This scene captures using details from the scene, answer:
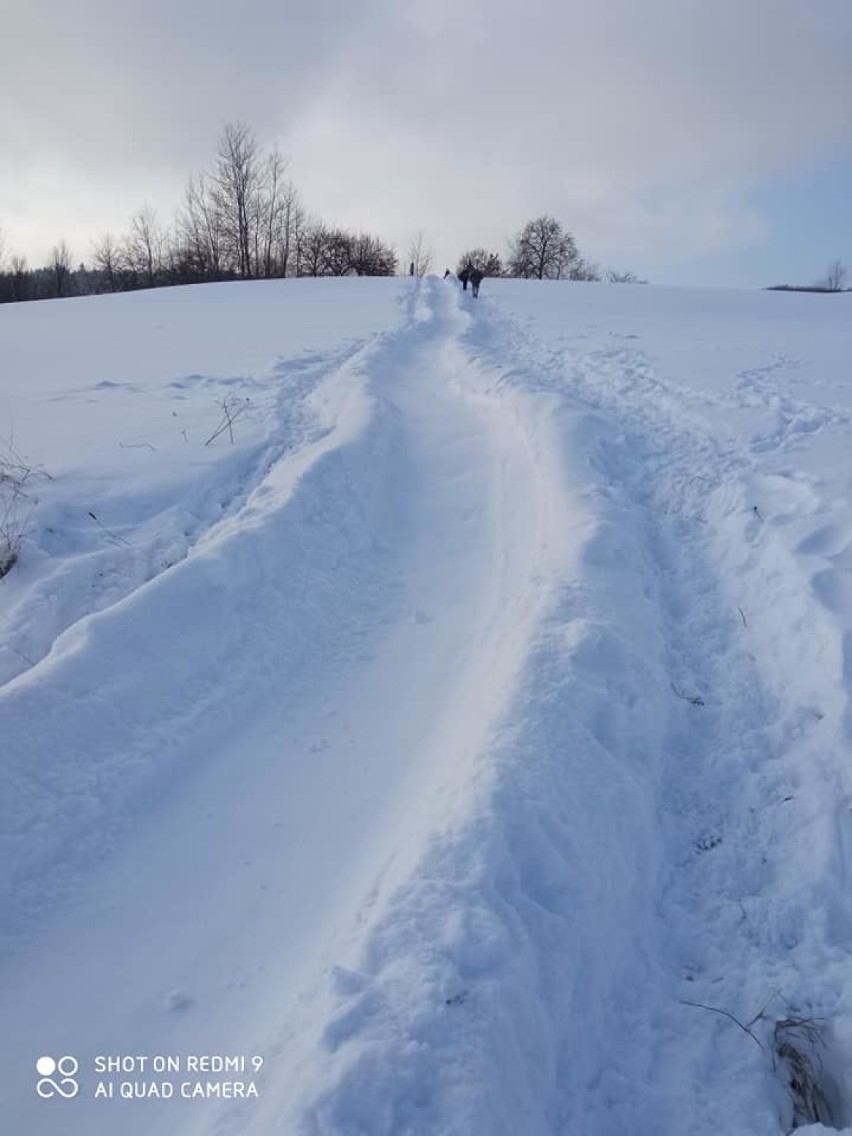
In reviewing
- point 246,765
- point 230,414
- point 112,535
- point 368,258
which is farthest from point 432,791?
point 368,258

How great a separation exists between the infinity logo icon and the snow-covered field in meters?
0.01

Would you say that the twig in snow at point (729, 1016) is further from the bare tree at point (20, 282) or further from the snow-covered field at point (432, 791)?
the bare tree at point (20, 282)

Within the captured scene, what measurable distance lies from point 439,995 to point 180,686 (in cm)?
236

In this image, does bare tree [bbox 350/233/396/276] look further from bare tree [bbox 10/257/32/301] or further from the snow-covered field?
the snow-covered field

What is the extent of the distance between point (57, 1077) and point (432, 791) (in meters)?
1.72

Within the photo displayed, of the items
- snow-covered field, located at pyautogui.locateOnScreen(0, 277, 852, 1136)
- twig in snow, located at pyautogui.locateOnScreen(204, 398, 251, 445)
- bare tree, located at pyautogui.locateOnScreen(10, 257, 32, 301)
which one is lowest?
snow-covered field, located at pyautogui.locateOnScreen(0, 277, 852, 1136)

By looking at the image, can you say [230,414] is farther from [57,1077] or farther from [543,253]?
[543,253]

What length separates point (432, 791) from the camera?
3.14 m

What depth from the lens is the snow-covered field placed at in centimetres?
215

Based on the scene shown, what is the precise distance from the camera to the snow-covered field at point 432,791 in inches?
84.6

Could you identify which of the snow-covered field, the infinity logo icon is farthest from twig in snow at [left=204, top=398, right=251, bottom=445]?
the infinity logo icon

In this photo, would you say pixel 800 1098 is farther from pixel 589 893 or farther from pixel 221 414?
pixel 221 414

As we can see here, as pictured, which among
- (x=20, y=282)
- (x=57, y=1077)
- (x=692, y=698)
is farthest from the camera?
(x=20, y=282)

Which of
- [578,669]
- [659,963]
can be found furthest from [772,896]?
[578,669]
